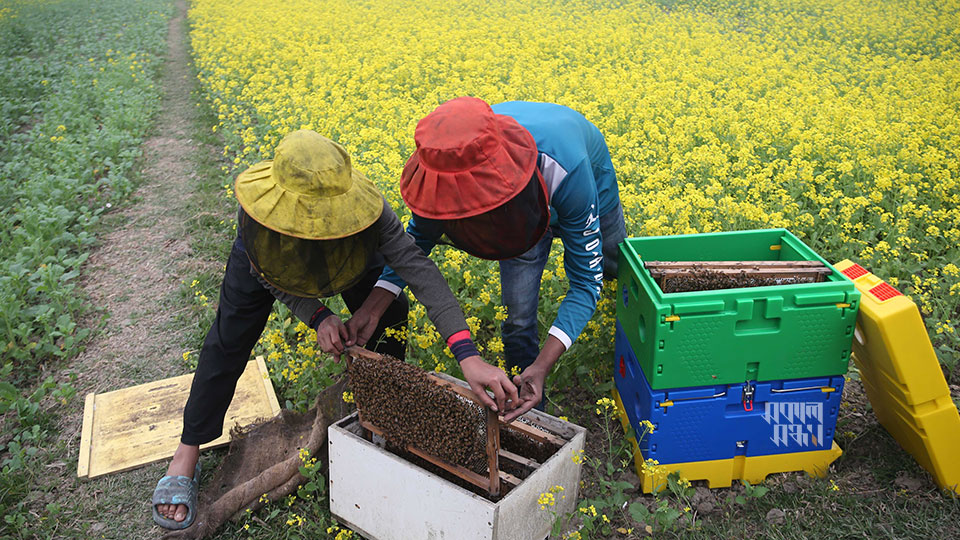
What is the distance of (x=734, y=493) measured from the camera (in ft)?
10.4

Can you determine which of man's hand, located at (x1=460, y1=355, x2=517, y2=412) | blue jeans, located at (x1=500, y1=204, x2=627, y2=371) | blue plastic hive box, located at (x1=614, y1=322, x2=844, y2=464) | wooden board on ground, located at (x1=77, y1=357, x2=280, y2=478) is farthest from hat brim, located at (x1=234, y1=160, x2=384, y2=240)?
wooden board on ground, located at (x1=77, y1=357, x2=280, y2=478)

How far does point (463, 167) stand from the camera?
2297 mm

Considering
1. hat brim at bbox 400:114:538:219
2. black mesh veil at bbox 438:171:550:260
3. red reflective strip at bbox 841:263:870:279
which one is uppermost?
hat brim at bbox 400:114:538:219

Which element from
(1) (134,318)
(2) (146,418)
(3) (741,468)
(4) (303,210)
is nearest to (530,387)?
(4) (303,210)

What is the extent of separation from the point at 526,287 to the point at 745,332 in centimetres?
96

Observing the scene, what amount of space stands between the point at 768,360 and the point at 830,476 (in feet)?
2.40

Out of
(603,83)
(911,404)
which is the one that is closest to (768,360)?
(911,404)

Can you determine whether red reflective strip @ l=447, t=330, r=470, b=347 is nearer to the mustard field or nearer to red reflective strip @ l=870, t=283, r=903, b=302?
the mustard field

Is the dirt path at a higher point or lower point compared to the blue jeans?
lower

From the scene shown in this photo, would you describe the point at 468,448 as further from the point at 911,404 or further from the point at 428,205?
the point at 911,404

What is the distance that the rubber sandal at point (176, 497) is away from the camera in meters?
3.10

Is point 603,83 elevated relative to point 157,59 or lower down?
elevated

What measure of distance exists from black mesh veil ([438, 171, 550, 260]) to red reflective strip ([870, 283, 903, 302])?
4.41ft

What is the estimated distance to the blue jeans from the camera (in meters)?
3.24
